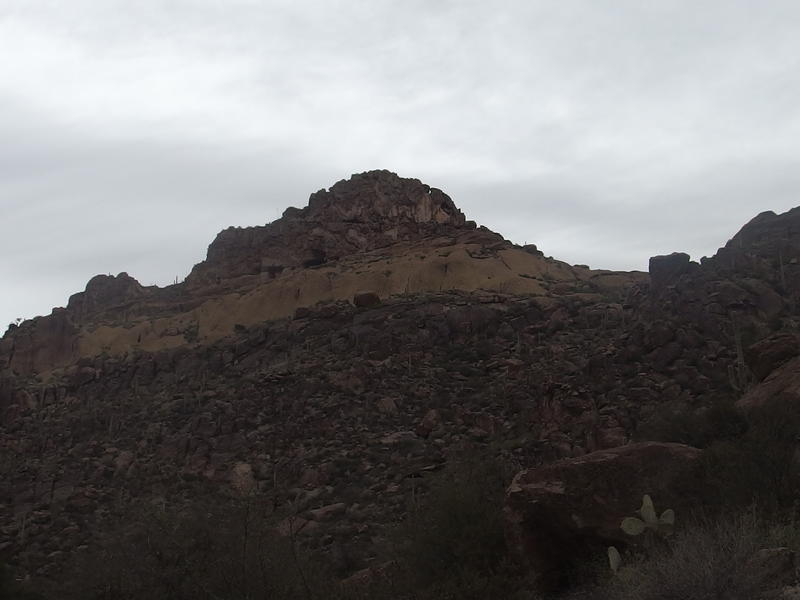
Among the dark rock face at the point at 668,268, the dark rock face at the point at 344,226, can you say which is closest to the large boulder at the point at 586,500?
the dark rock face at the point at 668,268

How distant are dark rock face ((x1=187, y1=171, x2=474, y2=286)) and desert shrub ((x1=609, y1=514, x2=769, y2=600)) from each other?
60.8m

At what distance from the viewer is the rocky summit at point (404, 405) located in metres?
14.9

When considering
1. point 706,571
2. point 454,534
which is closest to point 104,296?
point 454,534

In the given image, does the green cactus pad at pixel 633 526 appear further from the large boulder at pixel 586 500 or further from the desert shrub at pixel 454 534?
the desert shrub at pixel 454 534

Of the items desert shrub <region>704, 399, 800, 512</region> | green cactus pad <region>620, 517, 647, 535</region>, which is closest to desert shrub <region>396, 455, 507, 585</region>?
green cactus pad <region>620, 517, 647, 535</region>

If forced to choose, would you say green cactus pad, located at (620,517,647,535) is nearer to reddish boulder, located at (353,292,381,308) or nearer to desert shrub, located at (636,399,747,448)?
desert shrub, located at (636,399,747,448)

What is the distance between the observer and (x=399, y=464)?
29.1 metres

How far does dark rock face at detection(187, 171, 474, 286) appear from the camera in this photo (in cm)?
7162

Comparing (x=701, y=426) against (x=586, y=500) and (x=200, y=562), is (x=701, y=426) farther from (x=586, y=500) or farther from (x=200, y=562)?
(x=200, y=562)

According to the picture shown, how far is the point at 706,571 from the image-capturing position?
945 cm

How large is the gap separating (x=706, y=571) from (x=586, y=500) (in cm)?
476

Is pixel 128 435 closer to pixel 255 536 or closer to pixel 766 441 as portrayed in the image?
pixel 255 536

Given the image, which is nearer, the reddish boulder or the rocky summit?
the rocky summit

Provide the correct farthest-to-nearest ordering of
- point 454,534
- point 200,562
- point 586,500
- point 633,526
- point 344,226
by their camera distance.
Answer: point 344,226 → point 200,562 → point 454,534 → point 586,500 → point 633,526
